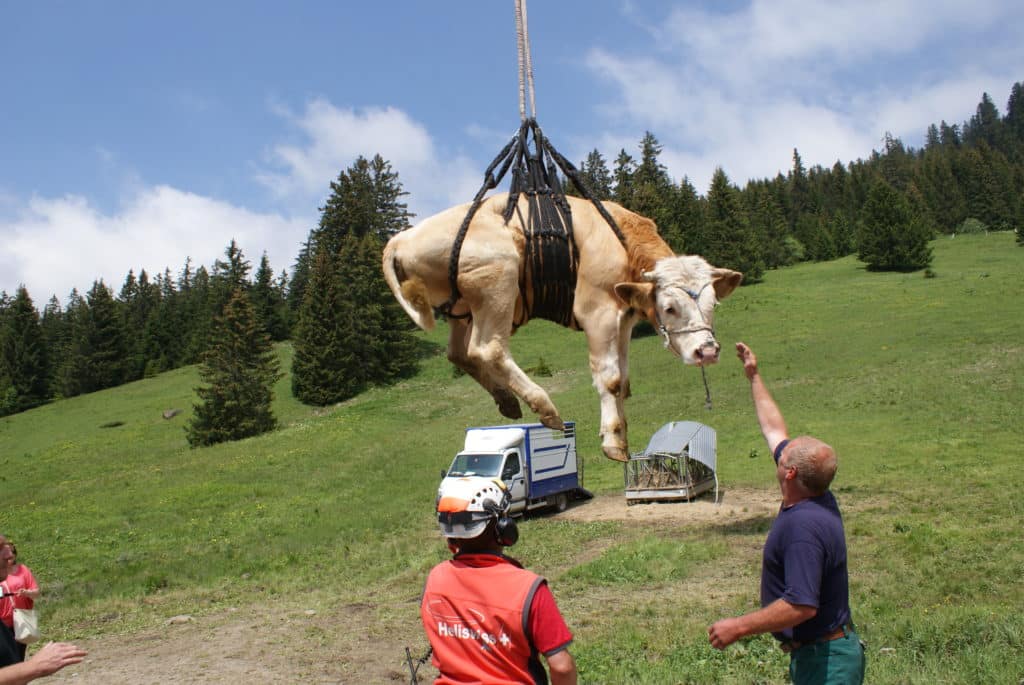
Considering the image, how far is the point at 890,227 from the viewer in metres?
69.9

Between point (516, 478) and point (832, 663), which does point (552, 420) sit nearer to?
point (832, 663)

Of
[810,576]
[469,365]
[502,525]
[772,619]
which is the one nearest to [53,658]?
[502,525]

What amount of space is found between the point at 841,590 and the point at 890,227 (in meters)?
74.2

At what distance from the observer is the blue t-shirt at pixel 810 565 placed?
3.83 meters

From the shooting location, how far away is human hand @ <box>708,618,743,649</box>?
3797 millimetres

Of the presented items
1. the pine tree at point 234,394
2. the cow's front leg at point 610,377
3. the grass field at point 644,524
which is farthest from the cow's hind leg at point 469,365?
the pine tree at point 234,394

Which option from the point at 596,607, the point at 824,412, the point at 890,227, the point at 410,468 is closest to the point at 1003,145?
the point at 890,227

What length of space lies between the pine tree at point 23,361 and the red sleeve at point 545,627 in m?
88.5

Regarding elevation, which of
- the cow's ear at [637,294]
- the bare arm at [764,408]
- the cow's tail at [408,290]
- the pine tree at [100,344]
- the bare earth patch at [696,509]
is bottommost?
the bare earth patch at [696,509]

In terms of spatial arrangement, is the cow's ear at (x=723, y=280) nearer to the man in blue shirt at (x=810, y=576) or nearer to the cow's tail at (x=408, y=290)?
the man in blue shirt at (x=810, y=576)

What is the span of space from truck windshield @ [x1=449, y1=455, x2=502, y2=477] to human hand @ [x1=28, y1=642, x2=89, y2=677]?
66.6 ft

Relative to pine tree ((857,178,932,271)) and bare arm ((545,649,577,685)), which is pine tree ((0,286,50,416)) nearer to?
pine tree ((857,178,932,271))

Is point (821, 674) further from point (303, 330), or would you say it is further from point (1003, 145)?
point (1003, 145)

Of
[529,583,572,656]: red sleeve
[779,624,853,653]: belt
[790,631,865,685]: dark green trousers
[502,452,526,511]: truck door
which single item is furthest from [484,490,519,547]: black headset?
[502,452,526,511]: truck door
